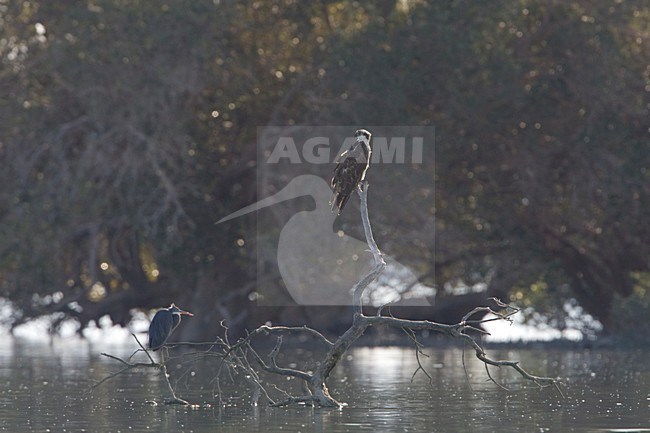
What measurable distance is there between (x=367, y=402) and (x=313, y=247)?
1680 centimetres

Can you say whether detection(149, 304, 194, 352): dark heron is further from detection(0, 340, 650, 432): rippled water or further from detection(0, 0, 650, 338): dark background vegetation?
detection(0, 0, 650, 338): dark background vegetation

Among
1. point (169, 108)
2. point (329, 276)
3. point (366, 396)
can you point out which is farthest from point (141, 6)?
point (366, 396)

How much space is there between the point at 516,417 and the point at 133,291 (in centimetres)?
2597

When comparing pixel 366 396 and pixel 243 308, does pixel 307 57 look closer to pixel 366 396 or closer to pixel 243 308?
pixel 243 308

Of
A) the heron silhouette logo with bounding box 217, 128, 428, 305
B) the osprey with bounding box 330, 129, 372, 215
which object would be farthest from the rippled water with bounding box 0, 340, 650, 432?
the heron silhouette logo with bounding box 217, 128, 428, 305

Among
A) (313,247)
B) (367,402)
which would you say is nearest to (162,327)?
(367,402)

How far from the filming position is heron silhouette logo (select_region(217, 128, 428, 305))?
36531 mm

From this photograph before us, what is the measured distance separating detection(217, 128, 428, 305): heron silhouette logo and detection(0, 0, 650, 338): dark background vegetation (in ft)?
2.85

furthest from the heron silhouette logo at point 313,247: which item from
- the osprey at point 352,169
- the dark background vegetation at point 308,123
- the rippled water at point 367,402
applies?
the osprey at point 352,169

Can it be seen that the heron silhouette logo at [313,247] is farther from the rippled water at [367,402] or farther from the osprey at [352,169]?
the osprey at [352,169]

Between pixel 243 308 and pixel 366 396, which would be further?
pixel 243 308

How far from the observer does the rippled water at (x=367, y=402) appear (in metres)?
16.9

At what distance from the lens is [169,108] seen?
36094 millimetres

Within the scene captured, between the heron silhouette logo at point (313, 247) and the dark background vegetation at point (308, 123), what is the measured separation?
0.87 metres
